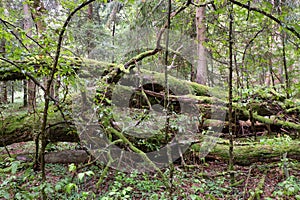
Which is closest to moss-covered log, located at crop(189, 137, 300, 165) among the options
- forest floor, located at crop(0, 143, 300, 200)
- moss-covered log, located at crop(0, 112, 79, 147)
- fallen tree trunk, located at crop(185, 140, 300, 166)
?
fallen tree trunk, located at crop(185, 140, 300, 166)

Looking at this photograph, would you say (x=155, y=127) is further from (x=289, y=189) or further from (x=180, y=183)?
(x=289, y=189)

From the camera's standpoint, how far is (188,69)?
747 cm

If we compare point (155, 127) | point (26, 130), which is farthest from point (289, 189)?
point (26, 130)

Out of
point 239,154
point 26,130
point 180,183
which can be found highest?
point 26,130

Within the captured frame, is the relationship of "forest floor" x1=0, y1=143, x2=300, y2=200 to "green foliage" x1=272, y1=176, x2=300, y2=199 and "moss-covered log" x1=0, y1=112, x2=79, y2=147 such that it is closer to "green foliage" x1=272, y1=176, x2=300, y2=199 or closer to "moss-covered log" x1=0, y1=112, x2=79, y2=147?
"green foliage" x1=272, y1=176, x2=300, y2=199

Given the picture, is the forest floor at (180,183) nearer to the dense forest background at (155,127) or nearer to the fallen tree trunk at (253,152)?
the dense forest background at (155,127)

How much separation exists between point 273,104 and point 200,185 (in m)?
2.30

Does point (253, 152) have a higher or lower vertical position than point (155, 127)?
lower

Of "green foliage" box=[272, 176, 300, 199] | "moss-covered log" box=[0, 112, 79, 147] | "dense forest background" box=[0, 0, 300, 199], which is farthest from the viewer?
"moss-covered log" box=[0, 112, 79, 147]

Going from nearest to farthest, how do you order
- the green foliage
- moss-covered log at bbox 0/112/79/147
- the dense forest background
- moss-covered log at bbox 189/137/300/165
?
the green foliage
the dense forest background
moss-covered log at bbox 189/137/300/165
moss-covered log at bbox 0/112/79/147

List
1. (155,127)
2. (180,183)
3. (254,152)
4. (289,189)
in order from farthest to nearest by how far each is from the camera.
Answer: (155,127), (254,152), (180,183), (289,189)

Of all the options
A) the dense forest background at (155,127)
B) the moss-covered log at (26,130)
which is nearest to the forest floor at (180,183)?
the dense forest background at (155,127)

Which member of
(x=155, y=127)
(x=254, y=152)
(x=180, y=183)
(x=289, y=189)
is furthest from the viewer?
(x=155, y=127)

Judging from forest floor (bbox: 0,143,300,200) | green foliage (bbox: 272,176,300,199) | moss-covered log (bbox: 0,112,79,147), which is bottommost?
forest floor (bbox: 0,143,300,200)
